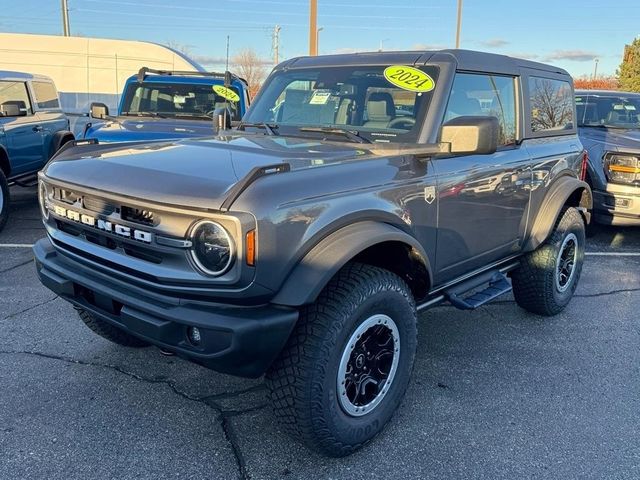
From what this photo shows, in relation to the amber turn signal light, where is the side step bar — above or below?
below

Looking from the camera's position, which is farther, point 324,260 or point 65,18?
point 65,18

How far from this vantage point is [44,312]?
178 inches

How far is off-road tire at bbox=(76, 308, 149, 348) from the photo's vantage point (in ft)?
11.7

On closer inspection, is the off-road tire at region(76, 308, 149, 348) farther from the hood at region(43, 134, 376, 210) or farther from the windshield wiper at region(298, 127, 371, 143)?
the windshield wiper at region(298, 127, 371, 143)

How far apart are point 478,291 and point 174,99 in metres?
5.62

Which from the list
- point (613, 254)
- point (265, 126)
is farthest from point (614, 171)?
point (265, 126)

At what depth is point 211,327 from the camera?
7.50ft

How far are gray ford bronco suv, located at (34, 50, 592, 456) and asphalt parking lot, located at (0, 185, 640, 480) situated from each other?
26cm

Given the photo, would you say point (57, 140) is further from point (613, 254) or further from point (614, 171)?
point (613, 254)

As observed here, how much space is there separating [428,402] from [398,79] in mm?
1989

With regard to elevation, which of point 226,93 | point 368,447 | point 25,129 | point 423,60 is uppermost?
point 423,60

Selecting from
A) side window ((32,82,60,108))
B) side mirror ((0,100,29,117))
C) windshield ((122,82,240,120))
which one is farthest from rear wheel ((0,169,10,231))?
side window ((32,82,60,108))

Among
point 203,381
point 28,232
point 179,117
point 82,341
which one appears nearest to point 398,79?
point 203,381

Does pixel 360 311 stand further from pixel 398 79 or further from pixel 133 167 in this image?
pixel 398 79
